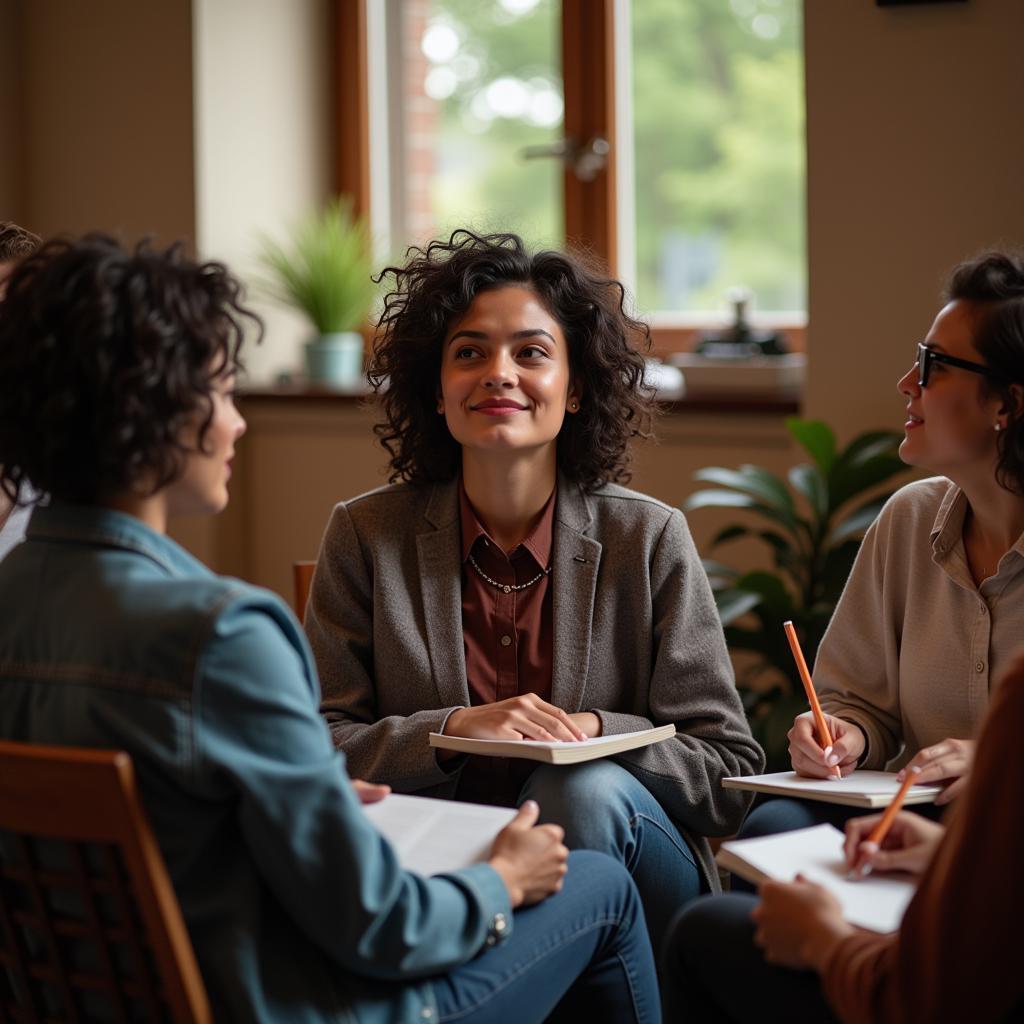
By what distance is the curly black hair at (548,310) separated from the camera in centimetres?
228

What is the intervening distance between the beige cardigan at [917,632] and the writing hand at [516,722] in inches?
17.5

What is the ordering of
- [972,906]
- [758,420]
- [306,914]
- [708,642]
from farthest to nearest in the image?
1. [758,420]
2. [708,642]
3. [306,914]
4. [972,906]

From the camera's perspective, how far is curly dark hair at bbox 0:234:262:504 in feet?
4.25

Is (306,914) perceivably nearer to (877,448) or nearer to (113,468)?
(113,468)

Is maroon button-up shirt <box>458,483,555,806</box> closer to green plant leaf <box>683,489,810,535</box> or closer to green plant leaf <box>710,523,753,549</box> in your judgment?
green plant leaf <box>683,489,810,535</box>

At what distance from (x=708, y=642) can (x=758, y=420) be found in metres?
1.54

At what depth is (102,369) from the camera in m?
1.29

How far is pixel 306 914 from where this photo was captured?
4.17 ft

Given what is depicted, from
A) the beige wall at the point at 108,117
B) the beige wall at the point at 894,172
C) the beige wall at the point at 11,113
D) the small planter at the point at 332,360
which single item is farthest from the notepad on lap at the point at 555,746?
the beige wall at the point at 11,113

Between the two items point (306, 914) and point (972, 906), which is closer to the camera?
point (972, 906)

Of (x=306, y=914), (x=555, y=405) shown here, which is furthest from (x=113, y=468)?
(x=555, y=405)

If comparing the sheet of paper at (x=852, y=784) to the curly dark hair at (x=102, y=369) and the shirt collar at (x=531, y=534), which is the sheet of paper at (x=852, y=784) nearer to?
the shirt collar at (x=531, y=534)

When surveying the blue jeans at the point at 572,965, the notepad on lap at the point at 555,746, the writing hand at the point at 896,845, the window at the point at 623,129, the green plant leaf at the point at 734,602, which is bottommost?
the blue jeans at the point at 572,965

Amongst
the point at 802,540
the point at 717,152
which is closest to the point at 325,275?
the point at 717,152
